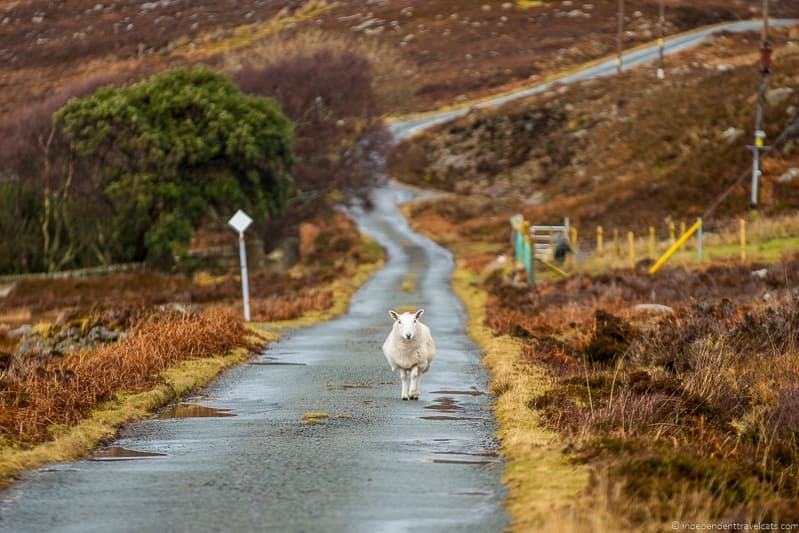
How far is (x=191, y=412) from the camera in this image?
17.0 meters

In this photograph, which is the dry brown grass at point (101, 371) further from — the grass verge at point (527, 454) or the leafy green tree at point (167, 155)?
the leafy green tree at point (167, 155)

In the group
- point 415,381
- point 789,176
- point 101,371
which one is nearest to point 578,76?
point 789,176

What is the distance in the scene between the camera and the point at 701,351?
763 inches

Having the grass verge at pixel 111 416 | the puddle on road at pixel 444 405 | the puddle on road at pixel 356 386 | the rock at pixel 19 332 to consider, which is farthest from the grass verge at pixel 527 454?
the rock at pixel 19 332

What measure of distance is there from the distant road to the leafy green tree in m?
39.7

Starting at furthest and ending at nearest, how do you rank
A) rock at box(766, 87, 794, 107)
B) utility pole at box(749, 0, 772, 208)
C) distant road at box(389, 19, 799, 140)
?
Answer: distant road at box(389, 19, 799, 140), rock at box(766, 87, 794, 107), utility pole at box(749, 0, 772, 208)

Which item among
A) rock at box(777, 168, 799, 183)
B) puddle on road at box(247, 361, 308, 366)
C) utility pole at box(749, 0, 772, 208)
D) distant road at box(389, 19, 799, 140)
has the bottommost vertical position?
puddle on road at box(247, 361, 308, 366)

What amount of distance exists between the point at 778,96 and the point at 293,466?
209 feet

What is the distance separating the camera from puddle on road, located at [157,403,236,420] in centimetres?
1666

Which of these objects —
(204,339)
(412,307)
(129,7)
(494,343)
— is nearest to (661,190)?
(412,307)

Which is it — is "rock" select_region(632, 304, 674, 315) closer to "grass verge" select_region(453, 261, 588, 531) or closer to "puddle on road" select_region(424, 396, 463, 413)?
"grass verge" select_region(453, 261, 588, 531)

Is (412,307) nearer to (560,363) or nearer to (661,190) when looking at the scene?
(560,363)

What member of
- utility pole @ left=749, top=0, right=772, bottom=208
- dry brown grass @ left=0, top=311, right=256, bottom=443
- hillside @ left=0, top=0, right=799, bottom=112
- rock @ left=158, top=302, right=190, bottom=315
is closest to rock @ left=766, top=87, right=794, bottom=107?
utility pole @ left=749, top=0, right=772, bottom=208

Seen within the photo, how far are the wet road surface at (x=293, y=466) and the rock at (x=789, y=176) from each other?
3970 cm
